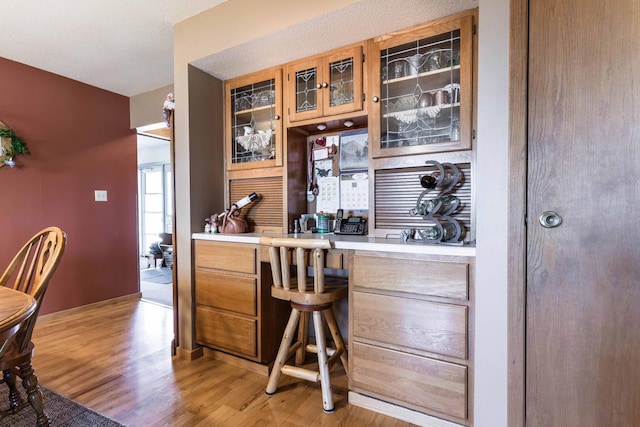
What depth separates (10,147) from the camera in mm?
2816

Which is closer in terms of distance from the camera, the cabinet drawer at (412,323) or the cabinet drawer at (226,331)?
the cabinet drawer at (412,323)

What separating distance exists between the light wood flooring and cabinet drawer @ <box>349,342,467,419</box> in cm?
17

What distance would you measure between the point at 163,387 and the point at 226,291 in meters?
0.66

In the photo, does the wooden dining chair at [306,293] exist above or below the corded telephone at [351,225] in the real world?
below

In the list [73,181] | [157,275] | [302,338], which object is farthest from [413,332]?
[157,275]

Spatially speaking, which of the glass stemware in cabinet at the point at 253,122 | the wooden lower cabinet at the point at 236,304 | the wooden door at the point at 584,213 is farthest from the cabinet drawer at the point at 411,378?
the glass stemware in cabinet at the point at 253,122

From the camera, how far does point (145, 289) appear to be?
14.3 feet

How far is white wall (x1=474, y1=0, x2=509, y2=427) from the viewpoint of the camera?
4.14 ft

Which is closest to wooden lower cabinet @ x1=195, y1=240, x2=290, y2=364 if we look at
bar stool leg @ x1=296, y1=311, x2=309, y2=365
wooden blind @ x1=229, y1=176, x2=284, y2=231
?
bar stool leg @ x1=296, y1=311, x2=309, y2=365

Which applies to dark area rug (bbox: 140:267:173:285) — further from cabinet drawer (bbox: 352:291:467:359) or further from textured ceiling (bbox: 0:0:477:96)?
cabinet drawer (bbox: 352:291:467:359)

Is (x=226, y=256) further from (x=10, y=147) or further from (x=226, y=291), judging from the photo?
(x=10, y=147)

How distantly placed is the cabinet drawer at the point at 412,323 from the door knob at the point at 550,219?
0.49m

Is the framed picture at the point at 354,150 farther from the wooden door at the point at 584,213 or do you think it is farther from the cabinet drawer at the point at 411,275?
the wooden door at the point at 584,213

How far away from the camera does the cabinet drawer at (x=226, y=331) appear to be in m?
2.06
